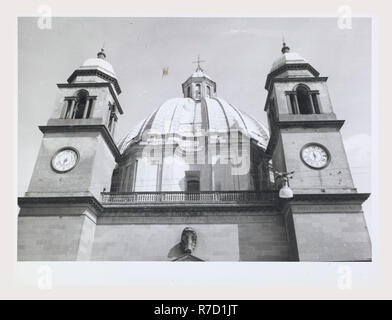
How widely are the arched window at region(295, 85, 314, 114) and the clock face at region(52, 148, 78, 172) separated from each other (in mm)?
14041

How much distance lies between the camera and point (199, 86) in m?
37.7

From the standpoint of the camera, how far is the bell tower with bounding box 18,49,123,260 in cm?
1508

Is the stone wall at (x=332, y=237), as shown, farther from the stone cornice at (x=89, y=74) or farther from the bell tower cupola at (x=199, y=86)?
the bell tower cupola at (x=199, y=86)

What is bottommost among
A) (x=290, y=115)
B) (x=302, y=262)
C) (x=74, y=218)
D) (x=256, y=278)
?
(x=256, y=278)

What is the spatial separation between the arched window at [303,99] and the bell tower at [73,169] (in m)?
12.1

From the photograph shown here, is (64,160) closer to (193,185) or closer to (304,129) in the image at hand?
(193,185)

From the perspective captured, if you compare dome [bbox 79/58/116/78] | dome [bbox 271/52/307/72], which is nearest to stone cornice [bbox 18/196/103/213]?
dome [bbox 79/58/116/78]

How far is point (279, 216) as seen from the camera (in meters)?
16.6

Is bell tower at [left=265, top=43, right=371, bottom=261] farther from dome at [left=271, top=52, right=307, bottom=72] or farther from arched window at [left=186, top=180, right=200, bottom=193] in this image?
arched window at [left=186, top=180, right=200, bottom=193]

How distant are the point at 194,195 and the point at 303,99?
30.5 feet

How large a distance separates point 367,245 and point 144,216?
437 inches

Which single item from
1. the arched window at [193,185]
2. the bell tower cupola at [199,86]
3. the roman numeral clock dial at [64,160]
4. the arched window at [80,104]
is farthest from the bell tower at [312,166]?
the bell tower cupola at [199,86]
